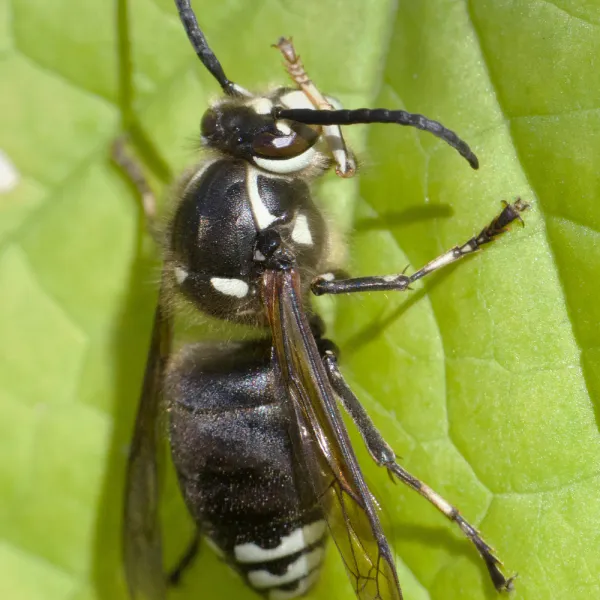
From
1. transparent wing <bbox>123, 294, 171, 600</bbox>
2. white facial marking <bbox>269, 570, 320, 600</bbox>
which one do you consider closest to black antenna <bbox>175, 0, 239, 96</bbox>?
transparent wing <bbox>123, 294, 171, 600</bbox>

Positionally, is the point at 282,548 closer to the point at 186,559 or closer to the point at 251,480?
the point at 251,480

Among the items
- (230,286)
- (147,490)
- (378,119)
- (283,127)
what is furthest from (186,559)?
(378,119)

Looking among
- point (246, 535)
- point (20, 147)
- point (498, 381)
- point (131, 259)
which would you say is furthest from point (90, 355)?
point (498, 381)

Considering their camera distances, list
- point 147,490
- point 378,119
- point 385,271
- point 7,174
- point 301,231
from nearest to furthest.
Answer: point 378,119
point 301,231
point 385,271
point 147,490
point 7,174

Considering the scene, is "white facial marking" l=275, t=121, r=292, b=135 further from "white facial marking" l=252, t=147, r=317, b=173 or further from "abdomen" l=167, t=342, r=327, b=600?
"abdomen" l=167, t=342, r=327, b=600

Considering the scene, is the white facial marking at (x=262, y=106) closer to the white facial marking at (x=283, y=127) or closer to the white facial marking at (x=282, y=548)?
the white facial marking at (x=283, y=127)

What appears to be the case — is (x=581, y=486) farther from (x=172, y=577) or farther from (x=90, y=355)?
(x=90, y=355)

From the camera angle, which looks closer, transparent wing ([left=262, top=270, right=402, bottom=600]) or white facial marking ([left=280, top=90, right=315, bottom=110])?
transparent wing ([left=262, top=270, right=402, bottom=600])
